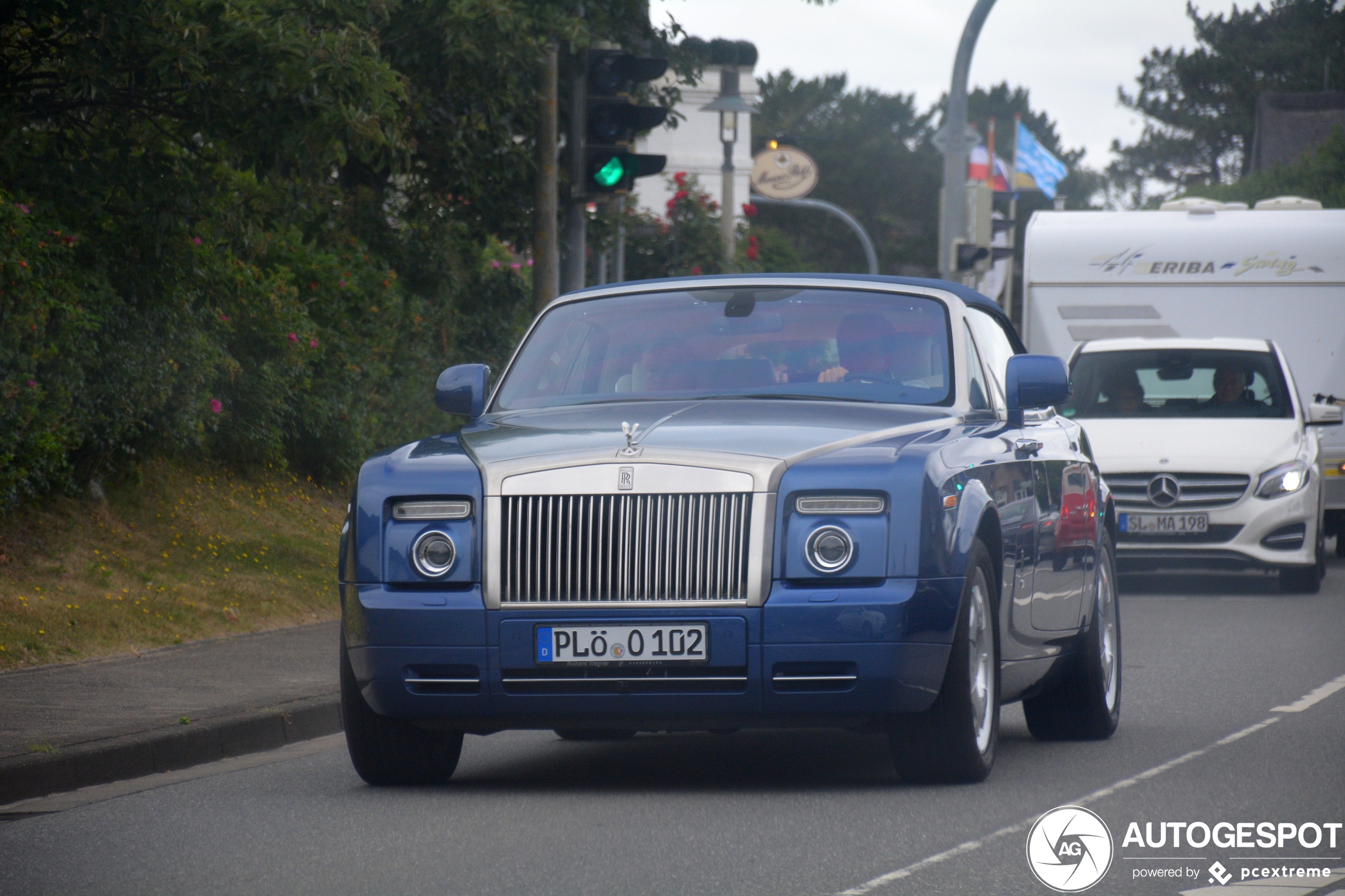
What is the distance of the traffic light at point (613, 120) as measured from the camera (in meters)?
14.4

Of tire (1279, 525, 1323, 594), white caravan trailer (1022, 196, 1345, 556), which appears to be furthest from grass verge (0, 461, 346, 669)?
white caravan trailer (1022, 196, 1345, 556)

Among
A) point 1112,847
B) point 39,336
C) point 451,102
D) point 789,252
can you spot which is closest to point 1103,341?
point 451,102

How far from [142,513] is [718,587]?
8461 millimetres

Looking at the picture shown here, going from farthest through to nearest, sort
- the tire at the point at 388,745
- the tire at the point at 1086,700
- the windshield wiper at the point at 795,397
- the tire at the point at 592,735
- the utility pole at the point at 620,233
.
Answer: the utility pole at the point at 620,233 < the tire at the point at 1086,700 < the windshield wiper at the point at 795,397 < the tire at the point at 388,745 < the tire at the point at 592,735

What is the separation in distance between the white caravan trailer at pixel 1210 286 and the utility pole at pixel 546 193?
6.12m

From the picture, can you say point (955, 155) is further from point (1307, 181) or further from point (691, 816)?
point (1307, 181)

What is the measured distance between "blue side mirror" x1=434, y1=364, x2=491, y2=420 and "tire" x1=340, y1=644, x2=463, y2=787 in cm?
130

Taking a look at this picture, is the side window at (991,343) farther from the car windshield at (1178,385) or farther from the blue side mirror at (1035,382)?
the car windshield at (1178,385)

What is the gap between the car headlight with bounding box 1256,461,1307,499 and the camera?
54.6 feet

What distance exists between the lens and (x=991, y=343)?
28.9 feet

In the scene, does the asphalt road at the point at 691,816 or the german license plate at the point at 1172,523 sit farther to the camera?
the german license plate at the point at 1172,523

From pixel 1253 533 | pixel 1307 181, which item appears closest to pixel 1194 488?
pixel 1253 533

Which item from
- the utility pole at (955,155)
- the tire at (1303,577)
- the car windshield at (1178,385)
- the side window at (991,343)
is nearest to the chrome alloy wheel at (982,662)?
the side window at (991,343)

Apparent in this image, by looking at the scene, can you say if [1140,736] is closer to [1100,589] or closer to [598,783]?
[1100,589]
